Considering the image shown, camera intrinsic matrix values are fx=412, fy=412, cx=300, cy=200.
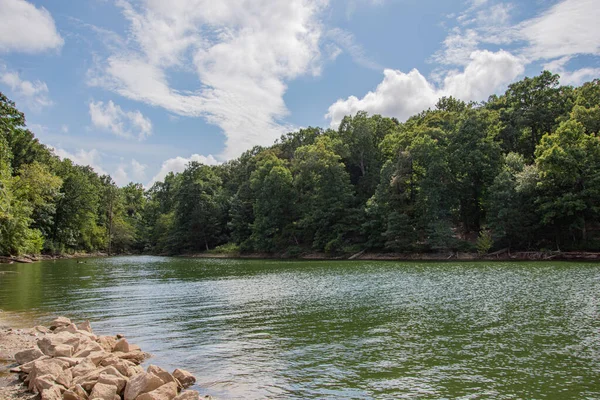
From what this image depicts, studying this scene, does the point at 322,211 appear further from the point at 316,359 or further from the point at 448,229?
the point at 316,359

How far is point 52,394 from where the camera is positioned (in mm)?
8258

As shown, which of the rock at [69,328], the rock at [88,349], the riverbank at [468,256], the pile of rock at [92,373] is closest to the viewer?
the pile of rock at [92,373]

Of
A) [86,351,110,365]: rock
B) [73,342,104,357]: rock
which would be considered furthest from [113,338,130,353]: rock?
[86,351,110,365]: rock

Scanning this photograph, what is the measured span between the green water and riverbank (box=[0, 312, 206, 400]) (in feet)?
3.94

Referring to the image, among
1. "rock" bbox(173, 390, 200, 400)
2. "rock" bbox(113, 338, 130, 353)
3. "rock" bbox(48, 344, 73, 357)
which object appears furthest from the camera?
"rock" bbox(113, 338, 130, 353)

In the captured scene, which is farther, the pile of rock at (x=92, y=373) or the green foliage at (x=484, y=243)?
the green foliage at (x=484, y=243)

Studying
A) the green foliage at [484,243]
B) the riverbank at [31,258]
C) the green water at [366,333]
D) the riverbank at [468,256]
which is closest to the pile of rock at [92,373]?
the green water at [366,333]

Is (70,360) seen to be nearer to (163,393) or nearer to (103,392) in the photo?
(103,392)

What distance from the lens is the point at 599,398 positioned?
8.39 m

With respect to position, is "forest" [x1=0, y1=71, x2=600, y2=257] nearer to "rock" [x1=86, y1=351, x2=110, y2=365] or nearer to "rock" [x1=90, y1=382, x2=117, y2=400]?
"rock" [x1=86, y1=351, x2=110, y2=365]

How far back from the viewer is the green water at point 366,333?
31.0 feet

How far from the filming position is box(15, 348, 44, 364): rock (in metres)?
10.6

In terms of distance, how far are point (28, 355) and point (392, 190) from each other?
174ft

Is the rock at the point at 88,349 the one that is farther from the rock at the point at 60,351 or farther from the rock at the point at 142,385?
the rock at the point at 142,385
